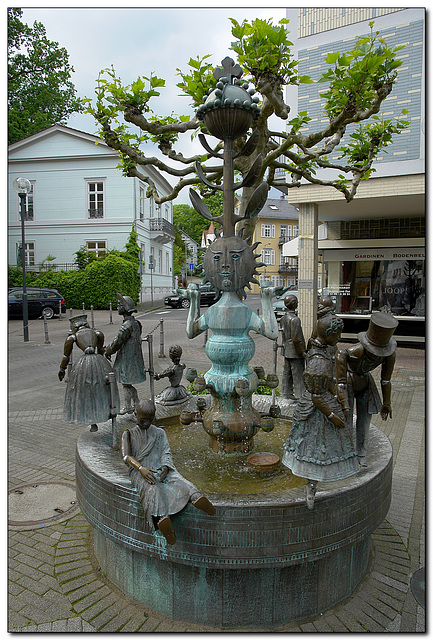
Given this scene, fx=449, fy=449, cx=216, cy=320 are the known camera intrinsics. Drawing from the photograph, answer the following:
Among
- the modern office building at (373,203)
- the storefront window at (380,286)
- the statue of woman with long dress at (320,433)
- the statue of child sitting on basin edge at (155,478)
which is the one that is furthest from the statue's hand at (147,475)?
the storefront window at (380,286)

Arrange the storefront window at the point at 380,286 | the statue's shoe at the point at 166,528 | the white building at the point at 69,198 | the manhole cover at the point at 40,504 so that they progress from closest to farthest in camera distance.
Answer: the statue's shoe at the point at 166,528 → the manhole cover at the point at 40,504 → the storefront window at the point at 380,286 → the white building at the point at 69,198

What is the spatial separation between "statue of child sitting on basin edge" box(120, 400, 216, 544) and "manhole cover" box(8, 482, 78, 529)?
2.01 meters

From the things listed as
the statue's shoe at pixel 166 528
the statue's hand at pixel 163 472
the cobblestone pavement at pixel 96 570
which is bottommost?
the cobblestone pavement at pixel 96 570

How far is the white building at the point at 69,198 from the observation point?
31.4 meters

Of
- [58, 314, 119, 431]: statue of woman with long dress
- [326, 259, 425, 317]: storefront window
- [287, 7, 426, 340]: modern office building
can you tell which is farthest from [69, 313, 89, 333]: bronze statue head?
[326, 259, 425, 317]: storefront window

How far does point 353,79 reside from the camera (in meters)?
5.67

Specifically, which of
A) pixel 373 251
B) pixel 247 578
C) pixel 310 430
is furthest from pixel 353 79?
pixel 373 251

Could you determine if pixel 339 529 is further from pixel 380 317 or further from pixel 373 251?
pixel 373 251

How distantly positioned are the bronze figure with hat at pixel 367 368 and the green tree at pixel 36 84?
115 ft

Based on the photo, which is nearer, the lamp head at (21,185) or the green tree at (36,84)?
the lamp head at (21,185)

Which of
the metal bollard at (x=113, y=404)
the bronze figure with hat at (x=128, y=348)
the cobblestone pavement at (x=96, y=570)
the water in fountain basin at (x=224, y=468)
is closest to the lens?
the cobblestone pavement at (x=96, y=570)

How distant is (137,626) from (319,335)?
2.50 meters

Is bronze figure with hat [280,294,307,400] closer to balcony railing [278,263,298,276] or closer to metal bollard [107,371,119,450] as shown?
metal bollard [107,371,119,450]

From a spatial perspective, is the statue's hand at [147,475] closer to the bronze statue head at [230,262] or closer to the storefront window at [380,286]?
the bronze statue head at [230,262]
